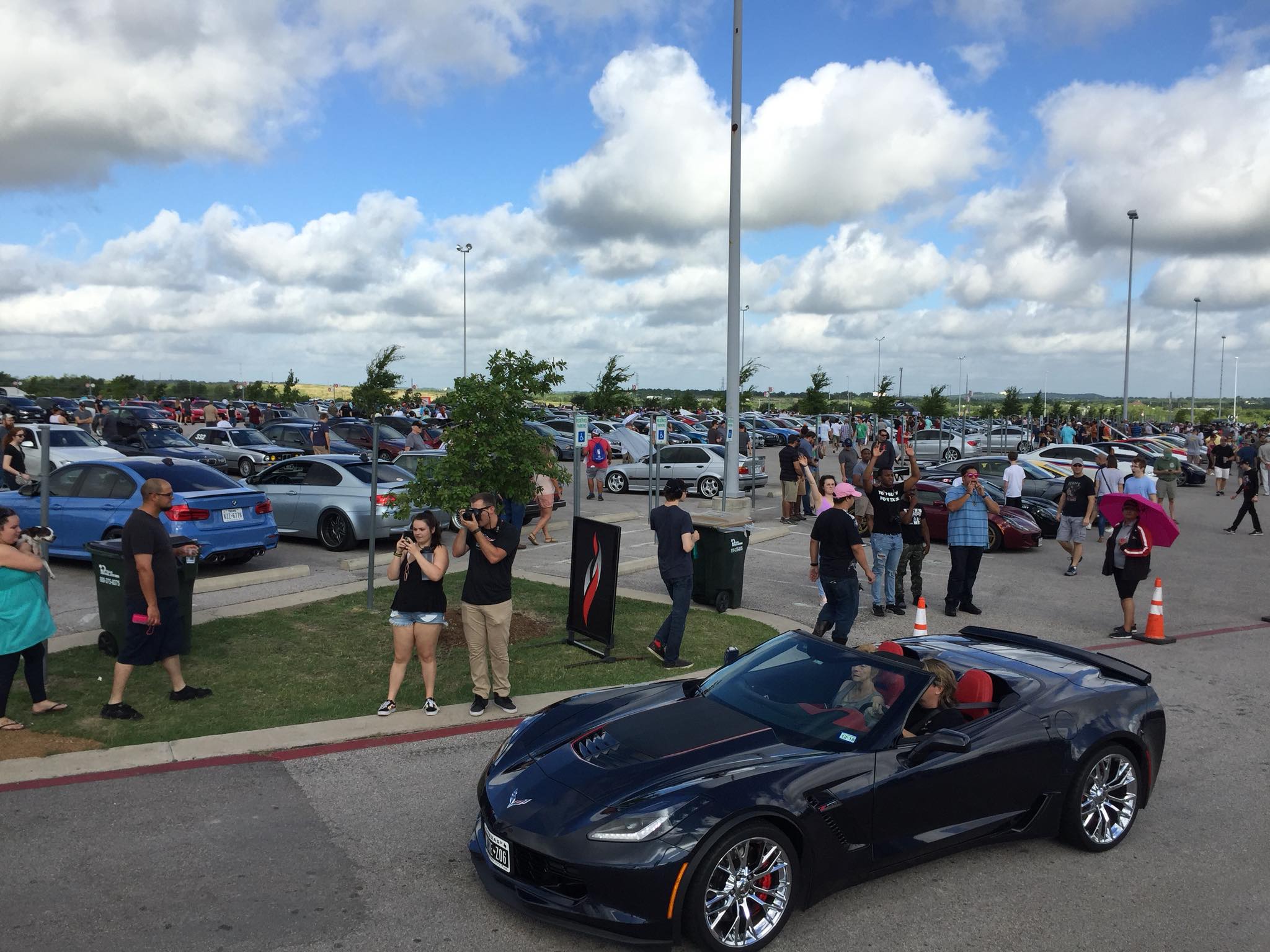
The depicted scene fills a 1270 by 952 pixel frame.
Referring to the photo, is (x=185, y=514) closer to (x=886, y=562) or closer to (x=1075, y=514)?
(x=886, y=562)

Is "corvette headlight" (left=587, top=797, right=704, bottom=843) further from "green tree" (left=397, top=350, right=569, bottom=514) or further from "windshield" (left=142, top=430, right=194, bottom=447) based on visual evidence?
"windshield" (left=142, top=430, right=194, bottom=447)

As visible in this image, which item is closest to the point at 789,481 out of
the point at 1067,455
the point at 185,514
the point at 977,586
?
the point at 977,586

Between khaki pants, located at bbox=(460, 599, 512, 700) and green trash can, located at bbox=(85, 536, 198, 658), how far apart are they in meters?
2.66

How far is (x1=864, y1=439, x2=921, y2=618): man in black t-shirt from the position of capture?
37.7 feet

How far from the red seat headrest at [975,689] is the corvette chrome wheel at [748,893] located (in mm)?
1545

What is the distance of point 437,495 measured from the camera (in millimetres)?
10055

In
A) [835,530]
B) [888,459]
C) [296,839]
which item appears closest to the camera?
[296,839]

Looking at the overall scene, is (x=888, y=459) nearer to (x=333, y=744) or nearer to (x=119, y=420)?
(x=333, y=744)

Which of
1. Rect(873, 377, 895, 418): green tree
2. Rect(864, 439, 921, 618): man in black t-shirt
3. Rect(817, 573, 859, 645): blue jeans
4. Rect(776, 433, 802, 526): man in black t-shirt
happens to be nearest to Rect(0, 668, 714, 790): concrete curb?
Rect(817, 573, 859, 645): blue jeans

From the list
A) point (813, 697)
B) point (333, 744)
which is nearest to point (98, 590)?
point (333, 744)

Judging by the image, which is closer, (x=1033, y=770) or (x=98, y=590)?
(x=1033, y=770)

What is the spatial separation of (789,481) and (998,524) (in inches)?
172

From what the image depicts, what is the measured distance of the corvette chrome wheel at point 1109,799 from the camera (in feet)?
17.7

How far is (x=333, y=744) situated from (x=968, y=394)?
49148 mm
